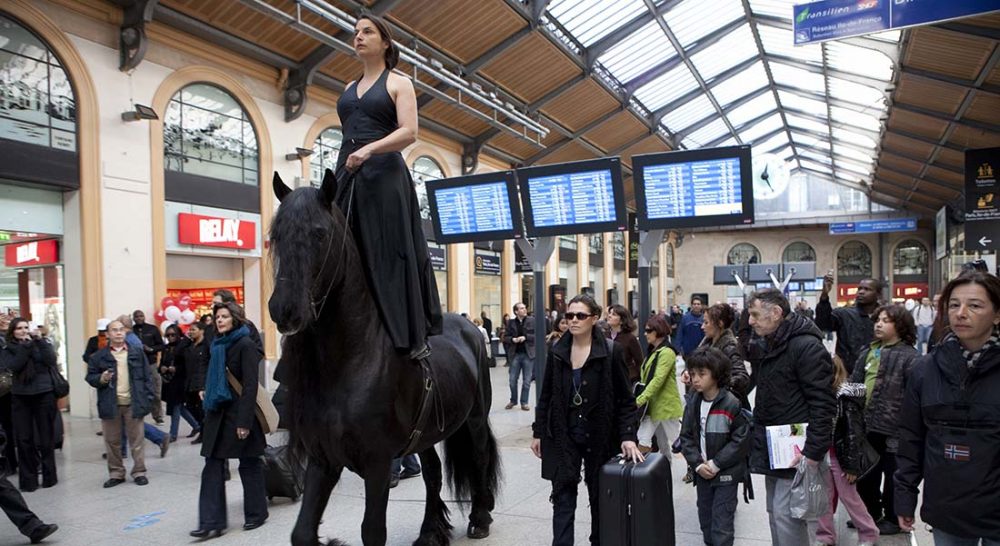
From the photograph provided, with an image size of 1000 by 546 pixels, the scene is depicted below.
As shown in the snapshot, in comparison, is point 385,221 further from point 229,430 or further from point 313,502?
point 229,430

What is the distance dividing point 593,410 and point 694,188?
13.9 ft

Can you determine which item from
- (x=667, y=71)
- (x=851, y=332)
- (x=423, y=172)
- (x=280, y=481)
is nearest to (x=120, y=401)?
(x=280, y=481)

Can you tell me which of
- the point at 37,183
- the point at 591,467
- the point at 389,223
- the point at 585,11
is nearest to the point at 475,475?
the point at 591,467

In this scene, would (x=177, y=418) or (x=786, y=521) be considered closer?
(x=786, y=521)

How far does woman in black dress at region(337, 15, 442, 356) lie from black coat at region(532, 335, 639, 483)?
1109mm

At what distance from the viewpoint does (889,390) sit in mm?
4895

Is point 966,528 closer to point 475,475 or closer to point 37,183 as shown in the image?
point 475,475

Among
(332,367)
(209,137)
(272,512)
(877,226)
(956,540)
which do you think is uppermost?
(209,137)

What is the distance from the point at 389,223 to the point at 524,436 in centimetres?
660

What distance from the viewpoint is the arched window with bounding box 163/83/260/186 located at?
44.5 ft

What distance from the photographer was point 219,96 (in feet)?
47.9

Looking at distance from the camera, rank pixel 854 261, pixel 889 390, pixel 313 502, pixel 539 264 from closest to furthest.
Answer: pixel 313 502 < pixel 889 390 < pixel 539 264 < pixel 854 261

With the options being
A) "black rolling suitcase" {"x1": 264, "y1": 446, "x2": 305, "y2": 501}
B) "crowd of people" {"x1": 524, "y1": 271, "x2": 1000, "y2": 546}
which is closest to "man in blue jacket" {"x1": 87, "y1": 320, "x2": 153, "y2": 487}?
"black rolling suitcase" {"x1": 264, "y1": 446, "x2": 305, "y2": 501}

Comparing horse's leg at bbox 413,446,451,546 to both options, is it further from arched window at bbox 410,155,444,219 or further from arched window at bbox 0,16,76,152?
arched window at bbox 410,155,444,219
